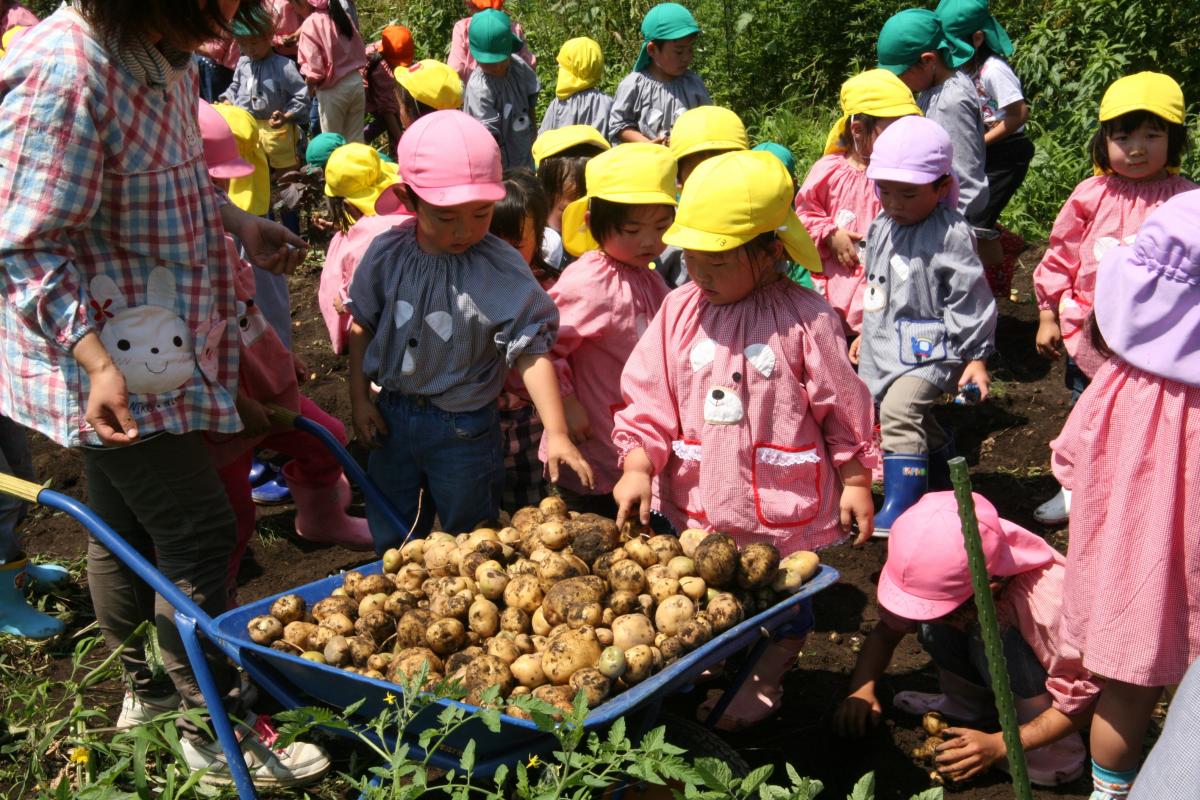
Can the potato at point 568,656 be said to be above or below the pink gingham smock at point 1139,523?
below

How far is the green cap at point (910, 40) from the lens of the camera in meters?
5.86

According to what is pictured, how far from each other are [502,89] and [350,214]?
360cm

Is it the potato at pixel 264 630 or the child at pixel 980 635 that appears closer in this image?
the potato at pixel 264 630

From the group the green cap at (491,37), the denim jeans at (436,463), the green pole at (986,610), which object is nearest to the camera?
the green pole at (986,610)

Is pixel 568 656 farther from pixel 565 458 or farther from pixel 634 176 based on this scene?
pixel 634 176

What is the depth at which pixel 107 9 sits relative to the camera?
2.55 meters

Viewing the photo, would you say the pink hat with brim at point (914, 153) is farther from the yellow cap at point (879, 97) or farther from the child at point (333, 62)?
the child at point (333, 62)

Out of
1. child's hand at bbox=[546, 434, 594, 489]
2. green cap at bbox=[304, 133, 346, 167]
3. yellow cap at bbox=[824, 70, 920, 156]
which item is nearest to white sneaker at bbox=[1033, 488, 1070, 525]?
yellow cap at bbox=[824, 70, 920, 156]

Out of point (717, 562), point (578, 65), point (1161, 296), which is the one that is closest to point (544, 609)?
point (717, 562)

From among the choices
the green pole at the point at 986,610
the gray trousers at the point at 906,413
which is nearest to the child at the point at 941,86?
the gray trousers at the point at 906,413

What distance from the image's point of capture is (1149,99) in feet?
15.4

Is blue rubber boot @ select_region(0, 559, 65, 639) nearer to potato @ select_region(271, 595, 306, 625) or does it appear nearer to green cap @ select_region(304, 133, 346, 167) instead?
potato @ select_region(271, 595, 306, 625)

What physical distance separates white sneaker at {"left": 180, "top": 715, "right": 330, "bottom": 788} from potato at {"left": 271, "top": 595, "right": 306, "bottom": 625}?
19.1 inches

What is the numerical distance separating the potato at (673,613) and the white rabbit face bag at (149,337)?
129cm
